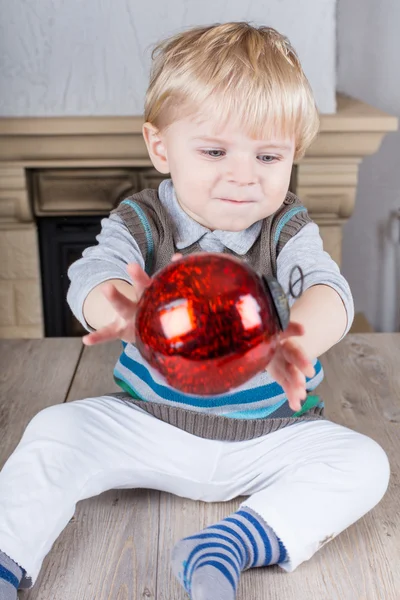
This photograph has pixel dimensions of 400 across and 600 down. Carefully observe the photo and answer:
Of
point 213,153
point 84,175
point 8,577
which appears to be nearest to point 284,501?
point 8,577

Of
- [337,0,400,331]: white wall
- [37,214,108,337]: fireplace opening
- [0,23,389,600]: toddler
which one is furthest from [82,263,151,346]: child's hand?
[337,0,400,331]: white wall

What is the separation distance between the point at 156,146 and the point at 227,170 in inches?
6.9

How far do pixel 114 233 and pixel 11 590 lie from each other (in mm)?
512

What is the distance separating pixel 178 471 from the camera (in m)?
1.15

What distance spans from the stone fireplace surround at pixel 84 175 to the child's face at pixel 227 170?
0.69m

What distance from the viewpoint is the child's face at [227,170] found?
104 centimetres

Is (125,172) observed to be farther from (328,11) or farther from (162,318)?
(162,318)

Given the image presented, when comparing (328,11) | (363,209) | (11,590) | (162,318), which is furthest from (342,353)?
(162,318)

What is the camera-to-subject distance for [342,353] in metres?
1.73

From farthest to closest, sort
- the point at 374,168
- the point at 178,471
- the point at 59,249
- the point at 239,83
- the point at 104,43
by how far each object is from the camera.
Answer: the point at 374,168, the point at 59,249, the point at 104,43, the point at 178,471, the point at 239,83

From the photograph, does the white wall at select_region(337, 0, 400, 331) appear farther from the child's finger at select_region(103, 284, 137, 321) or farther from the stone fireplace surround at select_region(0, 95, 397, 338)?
the child's finger at select_region(103, 284, 137, 321)

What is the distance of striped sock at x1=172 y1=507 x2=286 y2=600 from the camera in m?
0.92

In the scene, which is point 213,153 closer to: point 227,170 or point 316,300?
point 227,170

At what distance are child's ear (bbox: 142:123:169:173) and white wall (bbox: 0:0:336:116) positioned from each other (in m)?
0.63
